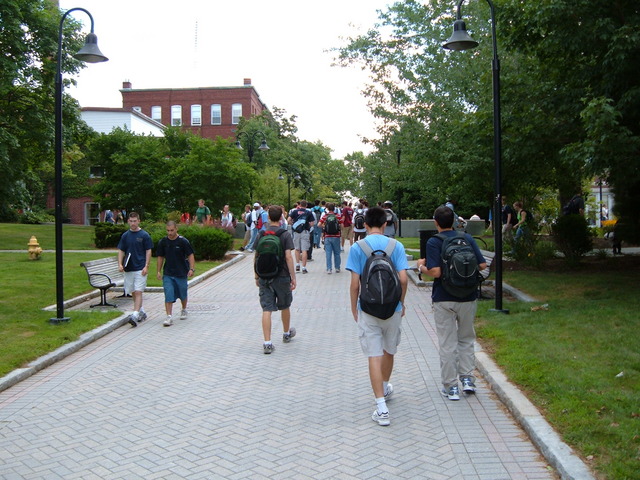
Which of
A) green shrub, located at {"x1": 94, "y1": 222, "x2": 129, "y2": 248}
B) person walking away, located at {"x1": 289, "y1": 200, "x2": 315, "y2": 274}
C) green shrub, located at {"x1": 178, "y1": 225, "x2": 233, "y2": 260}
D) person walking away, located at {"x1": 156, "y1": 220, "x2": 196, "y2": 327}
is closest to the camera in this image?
person walking away, located at {"x1": 156, "y1": 220, "x2": 196, "y2": 327}

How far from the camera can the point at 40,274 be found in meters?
16.0

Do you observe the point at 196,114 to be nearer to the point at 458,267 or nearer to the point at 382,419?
the point at 458,267

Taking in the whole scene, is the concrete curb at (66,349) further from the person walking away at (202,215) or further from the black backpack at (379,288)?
the person walking away at (202,215)

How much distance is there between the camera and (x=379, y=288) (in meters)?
5.46

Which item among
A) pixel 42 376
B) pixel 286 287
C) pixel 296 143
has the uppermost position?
pixel 296 143

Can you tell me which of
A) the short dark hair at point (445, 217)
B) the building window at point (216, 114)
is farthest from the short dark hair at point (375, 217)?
the building window at point (216, 114)

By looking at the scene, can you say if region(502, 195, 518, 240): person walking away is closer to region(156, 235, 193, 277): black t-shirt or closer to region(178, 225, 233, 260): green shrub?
region(178, 225, 233, 260): green shrub

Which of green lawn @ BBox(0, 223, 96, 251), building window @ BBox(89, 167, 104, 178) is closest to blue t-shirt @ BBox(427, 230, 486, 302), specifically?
green lawn @ BBox(0, 223, 96, 251)

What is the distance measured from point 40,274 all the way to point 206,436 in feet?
40.4

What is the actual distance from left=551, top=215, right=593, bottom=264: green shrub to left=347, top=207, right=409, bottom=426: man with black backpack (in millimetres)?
11388

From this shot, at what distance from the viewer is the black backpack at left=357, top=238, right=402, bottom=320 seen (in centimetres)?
546

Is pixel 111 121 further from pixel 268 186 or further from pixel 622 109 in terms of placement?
pixel 622 109

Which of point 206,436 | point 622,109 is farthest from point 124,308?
point 622,109

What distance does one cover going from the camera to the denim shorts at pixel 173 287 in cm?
1073
